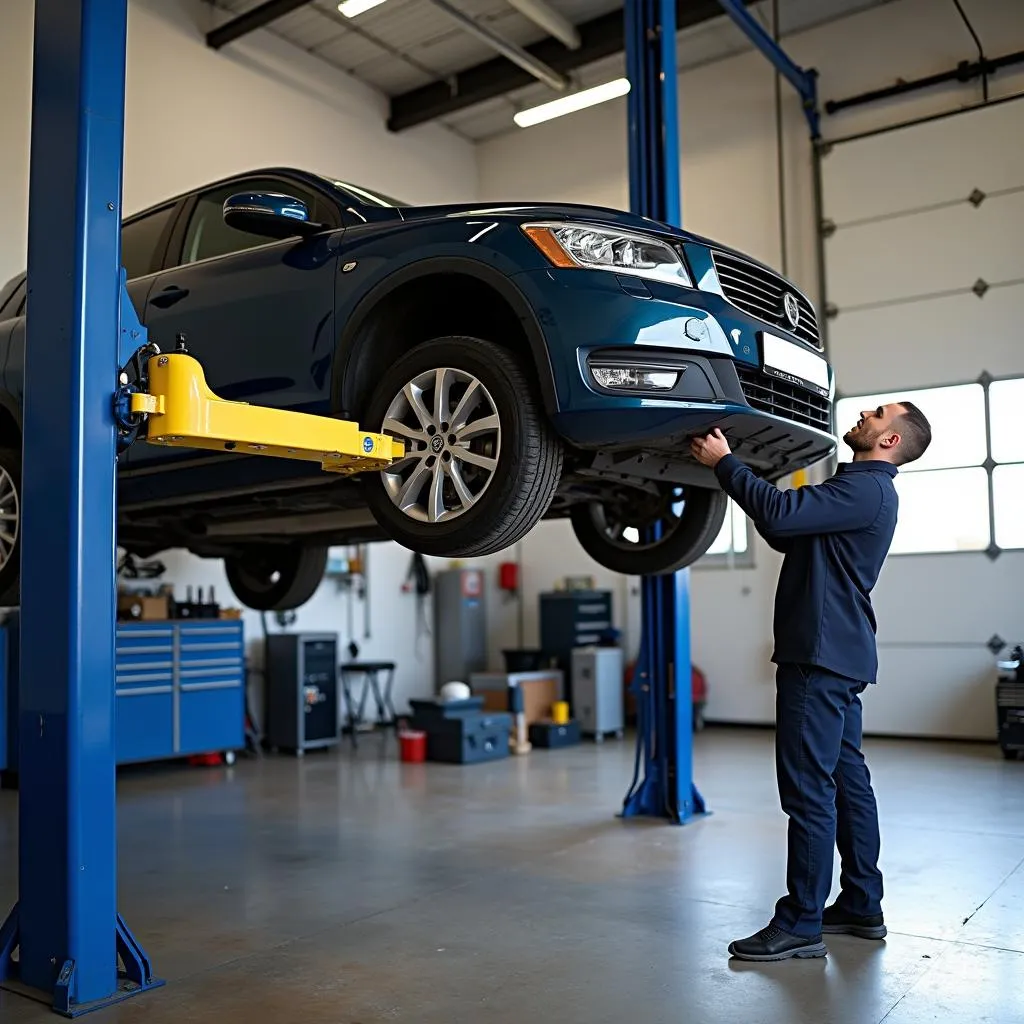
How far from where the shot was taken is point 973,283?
7.50m

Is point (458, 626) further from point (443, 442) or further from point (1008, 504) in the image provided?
point (443, 442)

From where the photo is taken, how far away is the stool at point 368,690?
27.1 ft

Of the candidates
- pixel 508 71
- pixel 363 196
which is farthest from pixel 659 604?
pixel 508 71

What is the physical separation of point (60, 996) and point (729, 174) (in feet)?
25.8

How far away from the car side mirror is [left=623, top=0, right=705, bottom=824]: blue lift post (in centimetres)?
242

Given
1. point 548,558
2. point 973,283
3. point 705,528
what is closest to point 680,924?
point 705,528

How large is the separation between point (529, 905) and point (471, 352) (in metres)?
1.78

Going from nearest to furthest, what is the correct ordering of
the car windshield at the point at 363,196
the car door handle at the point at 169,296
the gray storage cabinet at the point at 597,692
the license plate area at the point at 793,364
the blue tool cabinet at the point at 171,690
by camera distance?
the license plate area at the point at 793,364 < the car windshield at the point at 363,196 < the car door handle at the point at 169,296 < the blue tool cabinet at the point at 171,690 < the gray storage cabinet at the point at 597,692

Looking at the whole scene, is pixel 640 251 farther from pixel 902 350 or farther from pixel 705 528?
pixel 902 350

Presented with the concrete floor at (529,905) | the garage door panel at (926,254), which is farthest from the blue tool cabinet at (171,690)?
the garage door panel at (926,254)

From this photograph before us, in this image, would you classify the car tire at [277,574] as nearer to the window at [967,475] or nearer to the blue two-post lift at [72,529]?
the blue two-post lift at [72,529]

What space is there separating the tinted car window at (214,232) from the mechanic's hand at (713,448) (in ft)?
5.59

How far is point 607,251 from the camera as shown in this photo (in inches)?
110

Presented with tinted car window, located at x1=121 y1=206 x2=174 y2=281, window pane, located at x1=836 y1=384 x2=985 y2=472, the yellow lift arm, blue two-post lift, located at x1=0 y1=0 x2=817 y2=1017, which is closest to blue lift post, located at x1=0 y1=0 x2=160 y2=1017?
blue two-post lift, located at x1=0 y1=0 x2=817 y2=1017
